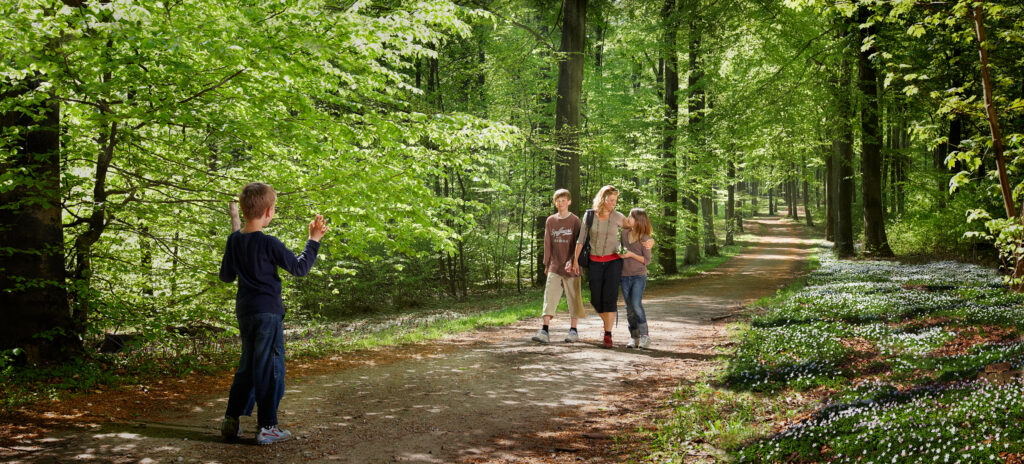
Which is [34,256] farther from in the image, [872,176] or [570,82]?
[872,176]

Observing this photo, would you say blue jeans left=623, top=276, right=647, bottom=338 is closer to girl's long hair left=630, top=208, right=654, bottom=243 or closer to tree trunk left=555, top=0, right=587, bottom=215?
girl's long hair left=630, top=208, right=654, bottom=243

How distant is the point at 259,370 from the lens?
446cm

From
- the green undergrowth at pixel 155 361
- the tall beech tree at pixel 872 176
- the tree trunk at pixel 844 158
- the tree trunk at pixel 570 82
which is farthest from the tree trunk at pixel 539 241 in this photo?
the tall beech tree at pixel 872 176

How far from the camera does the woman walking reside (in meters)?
8.29

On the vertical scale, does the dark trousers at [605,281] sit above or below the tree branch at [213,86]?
below

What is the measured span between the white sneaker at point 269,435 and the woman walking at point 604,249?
15.9ft

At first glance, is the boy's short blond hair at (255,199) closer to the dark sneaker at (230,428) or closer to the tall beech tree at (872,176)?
the dark sneaker at (230,428)

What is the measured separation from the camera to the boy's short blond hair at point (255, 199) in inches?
173

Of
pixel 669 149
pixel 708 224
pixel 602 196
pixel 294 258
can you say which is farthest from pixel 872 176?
pixel 294 258

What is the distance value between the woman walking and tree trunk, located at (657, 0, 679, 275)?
11.9 meters

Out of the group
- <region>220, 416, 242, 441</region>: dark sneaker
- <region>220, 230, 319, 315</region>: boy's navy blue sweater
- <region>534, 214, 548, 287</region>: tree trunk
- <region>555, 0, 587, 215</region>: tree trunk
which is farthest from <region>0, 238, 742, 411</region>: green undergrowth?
<region>534, 214, 548, 287</region>: tree trunk

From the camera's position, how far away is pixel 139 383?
680cm

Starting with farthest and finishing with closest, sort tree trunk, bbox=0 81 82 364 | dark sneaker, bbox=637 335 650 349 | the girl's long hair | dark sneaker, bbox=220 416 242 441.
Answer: dark sneaker, bbox=637 335 650 349 → the girl's long hair → tree trunk, bbox=0 81 82 364 → dark sneaker, bbox=220 416 242 441

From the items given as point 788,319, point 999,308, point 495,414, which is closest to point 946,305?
point 999,308
